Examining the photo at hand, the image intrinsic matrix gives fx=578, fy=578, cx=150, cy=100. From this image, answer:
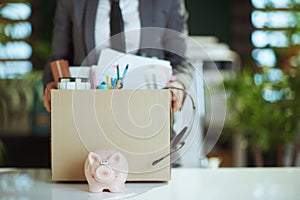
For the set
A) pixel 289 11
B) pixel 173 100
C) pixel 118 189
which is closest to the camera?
pixel 118 189

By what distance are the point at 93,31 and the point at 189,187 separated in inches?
15.9

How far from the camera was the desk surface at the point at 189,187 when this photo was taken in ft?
3.01

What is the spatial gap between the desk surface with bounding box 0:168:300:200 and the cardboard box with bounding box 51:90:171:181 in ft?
0.17

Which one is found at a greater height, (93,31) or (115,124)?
(93,31)

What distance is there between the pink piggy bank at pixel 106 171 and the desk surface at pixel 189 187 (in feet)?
0.04

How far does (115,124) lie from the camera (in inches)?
38.0

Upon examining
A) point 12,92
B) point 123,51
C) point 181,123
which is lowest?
point 12,92

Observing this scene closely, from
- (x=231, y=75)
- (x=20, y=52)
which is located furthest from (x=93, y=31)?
(x=20, y=52)

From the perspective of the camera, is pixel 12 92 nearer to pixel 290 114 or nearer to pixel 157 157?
pixel 290 114

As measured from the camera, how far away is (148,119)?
3.16 ft

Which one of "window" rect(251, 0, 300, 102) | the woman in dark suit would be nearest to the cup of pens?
the woman in dark suit

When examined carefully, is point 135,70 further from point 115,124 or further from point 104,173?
point 104,173

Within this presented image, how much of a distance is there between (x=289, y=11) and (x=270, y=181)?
1667mm

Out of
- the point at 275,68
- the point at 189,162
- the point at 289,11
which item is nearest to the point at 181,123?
the point at 189,162
